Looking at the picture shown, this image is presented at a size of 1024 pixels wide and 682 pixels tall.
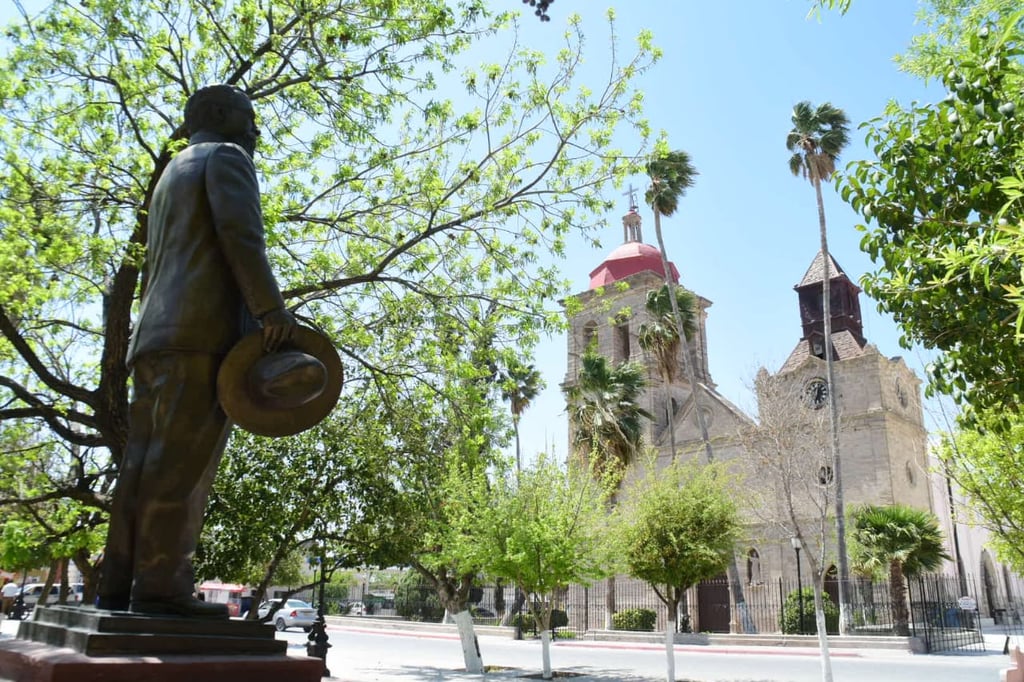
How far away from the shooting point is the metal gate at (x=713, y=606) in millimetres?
34219

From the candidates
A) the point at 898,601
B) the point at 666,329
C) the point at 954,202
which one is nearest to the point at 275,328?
the point at 954,202

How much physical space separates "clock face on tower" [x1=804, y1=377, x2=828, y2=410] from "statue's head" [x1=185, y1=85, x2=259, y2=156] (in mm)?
37260

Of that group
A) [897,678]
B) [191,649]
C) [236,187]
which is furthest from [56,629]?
[897,678]

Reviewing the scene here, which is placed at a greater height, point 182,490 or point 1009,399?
point 1009,399

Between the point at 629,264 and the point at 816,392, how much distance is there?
1185cm

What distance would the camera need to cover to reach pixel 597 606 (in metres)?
35.6

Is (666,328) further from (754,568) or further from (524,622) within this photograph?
(524,622)

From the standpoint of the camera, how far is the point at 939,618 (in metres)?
25.8

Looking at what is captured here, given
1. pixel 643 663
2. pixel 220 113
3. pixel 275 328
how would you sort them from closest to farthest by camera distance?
pixel 275 328
pixel 220 113
pixel 643 663

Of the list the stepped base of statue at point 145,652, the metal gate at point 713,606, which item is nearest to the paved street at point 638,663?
the metal gate at point 713,606

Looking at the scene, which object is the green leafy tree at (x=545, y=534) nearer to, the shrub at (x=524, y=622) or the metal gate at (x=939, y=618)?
the metal gate at (x=939, y=618)

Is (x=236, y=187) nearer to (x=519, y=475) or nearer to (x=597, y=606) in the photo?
(x=519, y=475)

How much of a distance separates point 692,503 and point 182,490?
13.7 meters

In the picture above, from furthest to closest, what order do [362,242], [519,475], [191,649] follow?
[519,475] → [362,242] → [191,649]
